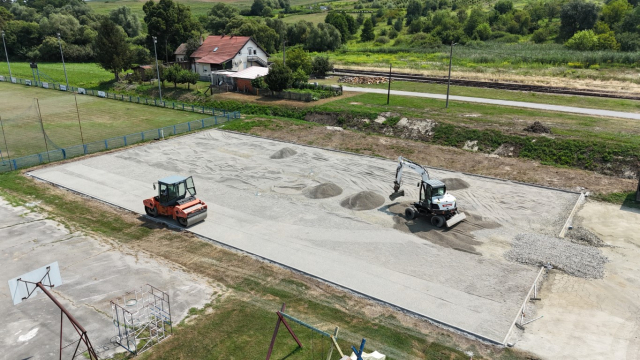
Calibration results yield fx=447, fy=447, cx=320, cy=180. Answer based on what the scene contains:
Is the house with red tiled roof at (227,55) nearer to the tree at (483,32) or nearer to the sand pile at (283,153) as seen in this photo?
the sand pile at (283,153)

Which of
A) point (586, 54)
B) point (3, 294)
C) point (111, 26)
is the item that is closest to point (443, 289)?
point (3, 294)

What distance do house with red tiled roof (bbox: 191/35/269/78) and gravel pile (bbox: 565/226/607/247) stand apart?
57.1 metres

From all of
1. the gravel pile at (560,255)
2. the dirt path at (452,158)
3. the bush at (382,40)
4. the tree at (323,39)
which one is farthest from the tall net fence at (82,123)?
the bush at (382,40)

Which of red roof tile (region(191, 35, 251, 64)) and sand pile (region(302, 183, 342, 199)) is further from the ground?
red roof tile (region(191, 35, 251, 64))

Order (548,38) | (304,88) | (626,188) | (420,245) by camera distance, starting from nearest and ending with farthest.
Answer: (420,245) → (626,188) → (304,88) → (548,38)

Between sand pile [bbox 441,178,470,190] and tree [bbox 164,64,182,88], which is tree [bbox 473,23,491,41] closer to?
tree [bbox 164,64,182,88]

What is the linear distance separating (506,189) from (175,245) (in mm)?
21413

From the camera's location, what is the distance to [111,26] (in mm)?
70375

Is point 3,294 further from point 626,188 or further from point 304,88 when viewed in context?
point 304,88

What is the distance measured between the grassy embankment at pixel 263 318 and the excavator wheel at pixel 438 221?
8008 millimetres

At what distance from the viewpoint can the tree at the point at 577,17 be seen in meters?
101

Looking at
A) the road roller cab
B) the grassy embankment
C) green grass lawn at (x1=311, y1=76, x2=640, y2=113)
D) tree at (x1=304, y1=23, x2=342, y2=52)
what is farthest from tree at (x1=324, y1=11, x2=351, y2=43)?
the grassy embankment

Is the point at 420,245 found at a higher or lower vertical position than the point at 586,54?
lower

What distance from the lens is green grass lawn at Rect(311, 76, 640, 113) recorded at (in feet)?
157
